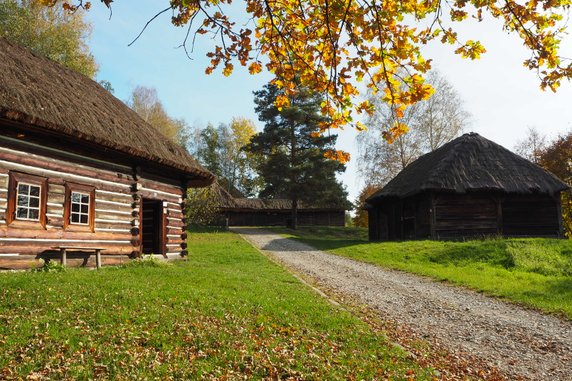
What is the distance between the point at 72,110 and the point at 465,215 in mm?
18644

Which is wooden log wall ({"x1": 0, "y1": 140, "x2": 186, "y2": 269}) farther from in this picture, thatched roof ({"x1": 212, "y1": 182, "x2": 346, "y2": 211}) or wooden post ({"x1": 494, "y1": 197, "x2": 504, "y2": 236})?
thatched roof ({"x1": 212, "y1": 182, "x2": 346, "y2": 211})

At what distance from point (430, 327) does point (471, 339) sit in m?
0.79

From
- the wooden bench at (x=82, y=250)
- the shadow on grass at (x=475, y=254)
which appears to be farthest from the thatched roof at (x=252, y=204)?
the wooden bench at (x=82, y=250)

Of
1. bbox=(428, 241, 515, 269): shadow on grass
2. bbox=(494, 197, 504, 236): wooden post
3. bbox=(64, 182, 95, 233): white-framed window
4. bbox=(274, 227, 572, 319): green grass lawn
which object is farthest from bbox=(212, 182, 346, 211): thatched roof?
bbox=(64, 182, 95, 233): white-framed window

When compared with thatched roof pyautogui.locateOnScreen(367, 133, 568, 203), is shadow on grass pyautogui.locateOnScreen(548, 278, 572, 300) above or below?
below

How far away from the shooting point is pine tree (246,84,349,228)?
3722 cm

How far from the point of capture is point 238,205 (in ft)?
152

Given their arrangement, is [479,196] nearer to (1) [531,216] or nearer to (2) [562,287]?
(1) [531,216]

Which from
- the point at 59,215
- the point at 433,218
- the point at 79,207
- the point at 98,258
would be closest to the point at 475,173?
the point at 433,218

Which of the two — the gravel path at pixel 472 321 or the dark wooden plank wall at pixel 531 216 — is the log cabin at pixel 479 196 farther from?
the gravel path at pixel 472 321

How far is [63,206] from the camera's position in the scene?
10672 millimetres

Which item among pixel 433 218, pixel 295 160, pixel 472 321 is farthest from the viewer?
pixel 295 160

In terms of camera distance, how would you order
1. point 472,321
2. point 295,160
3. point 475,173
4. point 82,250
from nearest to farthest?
point 472,321
point 82,250
point 475,173
point 295,160

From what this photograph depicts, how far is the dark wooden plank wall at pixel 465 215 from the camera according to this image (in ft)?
71.1
